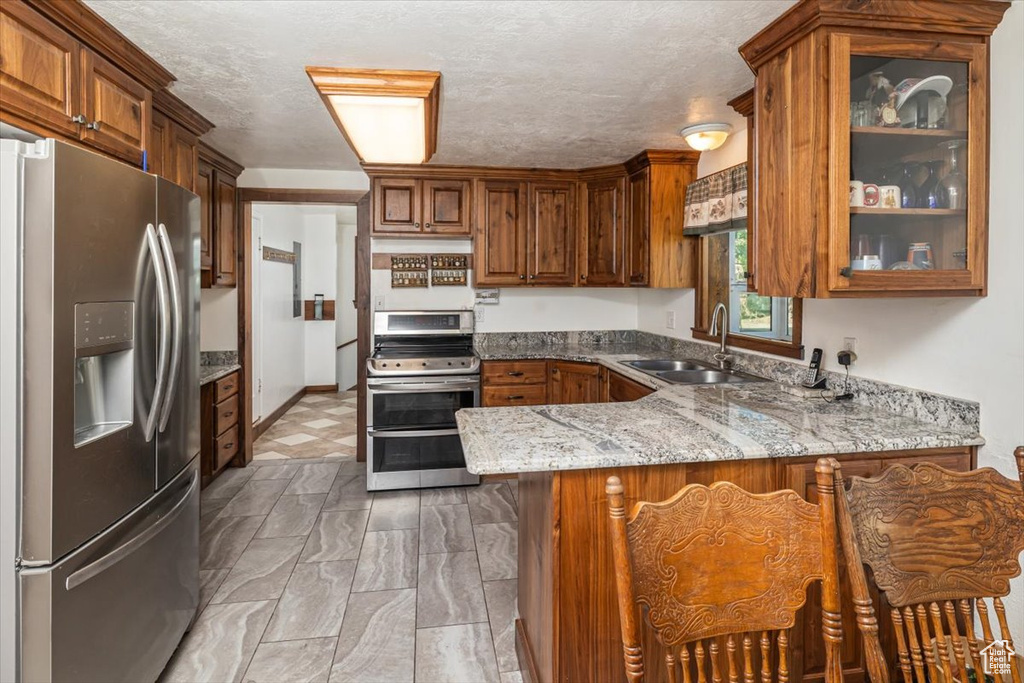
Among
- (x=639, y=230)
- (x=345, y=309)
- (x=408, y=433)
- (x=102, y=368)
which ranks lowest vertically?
(x=408, y=433)

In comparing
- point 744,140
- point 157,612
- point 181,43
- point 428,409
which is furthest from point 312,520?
point 744,140

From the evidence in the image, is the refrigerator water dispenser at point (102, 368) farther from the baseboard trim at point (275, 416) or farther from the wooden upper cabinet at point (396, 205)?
the baseboard trim at point (275, 416)

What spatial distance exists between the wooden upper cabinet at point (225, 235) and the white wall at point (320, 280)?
3220 mm

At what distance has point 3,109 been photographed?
162 centimetres

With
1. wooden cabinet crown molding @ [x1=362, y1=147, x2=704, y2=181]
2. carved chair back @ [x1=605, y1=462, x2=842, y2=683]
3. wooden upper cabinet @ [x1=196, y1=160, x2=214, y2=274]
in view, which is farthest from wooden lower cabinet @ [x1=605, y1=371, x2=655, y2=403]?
wooden upper cabinet @ [x1=196, y1=160, x2=214, y2=274]

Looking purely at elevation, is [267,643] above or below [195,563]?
below

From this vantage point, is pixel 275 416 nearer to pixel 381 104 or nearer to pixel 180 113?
pixel 180 113

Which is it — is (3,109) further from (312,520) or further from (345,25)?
(312,520)

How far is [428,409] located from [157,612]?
221 centimetres

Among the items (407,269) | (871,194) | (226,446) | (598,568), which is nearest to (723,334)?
(871,194)

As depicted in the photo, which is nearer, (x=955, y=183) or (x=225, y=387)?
(x=955, y=183)

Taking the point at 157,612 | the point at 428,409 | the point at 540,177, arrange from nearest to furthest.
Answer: the point at 157,612 < the point at 428,409 < the point at 540,177

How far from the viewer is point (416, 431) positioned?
12.9 feet

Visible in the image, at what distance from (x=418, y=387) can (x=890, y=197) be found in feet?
9.57
